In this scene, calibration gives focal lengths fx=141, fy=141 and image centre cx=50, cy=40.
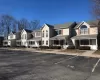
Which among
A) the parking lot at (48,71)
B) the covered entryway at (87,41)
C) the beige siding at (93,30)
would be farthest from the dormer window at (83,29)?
the parking lot at (48,71)

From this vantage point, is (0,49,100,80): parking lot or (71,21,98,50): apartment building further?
(71,21,98,50): apartment building

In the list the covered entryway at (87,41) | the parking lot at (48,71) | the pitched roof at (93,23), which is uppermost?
the pitched roof at (93,23)

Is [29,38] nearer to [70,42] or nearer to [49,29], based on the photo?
[49,29]

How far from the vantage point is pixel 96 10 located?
29.9 metres

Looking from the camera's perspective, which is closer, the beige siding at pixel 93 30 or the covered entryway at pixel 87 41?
the covered entryway at pixel 87 41

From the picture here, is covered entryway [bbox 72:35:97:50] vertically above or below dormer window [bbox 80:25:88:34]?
below

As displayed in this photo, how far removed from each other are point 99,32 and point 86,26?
386 centimetres

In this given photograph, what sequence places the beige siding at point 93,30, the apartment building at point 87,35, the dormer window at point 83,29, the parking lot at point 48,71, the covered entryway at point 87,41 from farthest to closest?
the dormer window at point 83,29 < the beige siding at point 93,30 < the apartment building at point 87,35 < the covered entryway at point 87,41 < the parking lot at point 48,71

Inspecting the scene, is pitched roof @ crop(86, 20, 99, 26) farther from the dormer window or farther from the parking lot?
the parking lot

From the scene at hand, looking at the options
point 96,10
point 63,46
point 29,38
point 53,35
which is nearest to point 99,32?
point 96,10

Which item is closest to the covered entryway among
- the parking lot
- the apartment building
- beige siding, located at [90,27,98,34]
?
the apartment building

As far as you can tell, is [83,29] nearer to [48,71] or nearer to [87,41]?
[87,41]

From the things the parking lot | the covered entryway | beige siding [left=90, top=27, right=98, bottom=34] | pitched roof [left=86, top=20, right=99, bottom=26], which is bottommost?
the parking lot

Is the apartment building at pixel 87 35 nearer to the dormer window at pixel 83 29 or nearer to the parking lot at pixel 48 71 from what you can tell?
the dormer window at pixel 83 29
